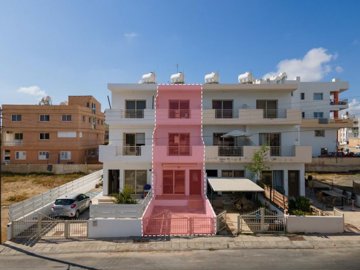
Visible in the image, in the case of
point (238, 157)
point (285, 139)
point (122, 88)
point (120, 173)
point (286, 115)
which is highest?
point (122, 88)

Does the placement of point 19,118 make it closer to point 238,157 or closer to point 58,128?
point 58,128

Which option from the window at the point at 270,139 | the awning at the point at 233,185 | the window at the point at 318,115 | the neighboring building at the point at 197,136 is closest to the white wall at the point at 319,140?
the window at the point at 318,115

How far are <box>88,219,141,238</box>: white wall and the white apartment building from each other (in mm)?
9064

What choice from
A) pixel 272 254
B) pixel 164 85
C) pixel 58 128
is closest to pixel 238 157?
pixel 164 85

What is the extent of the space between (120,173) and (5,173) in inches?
1002

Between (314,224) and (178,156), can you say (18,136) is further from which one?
(314,224)

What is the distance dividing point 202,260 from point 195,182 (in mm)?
12394

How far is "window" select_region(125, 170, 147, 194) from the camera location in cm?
2486

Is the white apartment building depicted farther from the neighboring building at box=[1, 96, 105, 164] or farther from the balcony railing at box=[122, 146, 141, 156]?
the neighboring building at box=[1, 96, 105, 164]

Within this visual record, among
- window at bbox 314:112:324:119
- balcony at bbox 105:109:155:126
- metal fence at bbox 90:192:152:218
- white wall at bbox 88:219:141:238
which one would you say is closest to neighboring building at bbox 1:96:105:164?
balcony at bbox 105:109:155:126

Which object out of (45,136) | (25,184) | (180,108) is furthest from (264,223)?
(45,136)

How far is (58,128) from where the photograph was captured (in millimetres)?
43938

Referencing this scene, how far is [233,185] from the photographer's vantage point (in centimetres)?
1930

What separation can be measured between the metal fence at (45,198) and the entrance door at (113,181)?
3.34m
